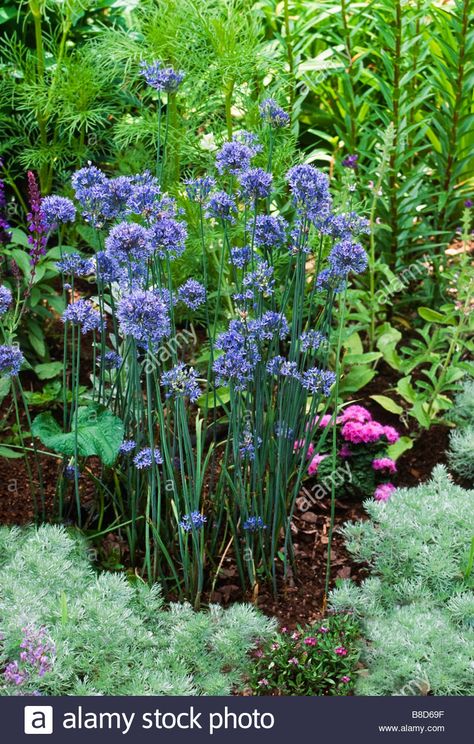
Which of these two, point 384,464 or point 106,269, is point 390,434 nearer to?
point 384,464

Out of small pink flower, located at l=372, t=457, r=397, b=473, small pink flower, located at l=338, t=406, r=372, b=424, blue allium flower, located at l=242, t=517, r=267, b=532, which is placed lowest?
blue allium flower, located at l=242, t=517, r=267, b=532

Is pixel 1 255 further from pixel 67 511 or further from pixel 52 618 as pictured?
pixel 52 618

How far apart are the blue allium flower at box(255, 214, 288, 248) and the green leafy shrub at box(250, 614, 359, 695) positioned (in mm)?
1265

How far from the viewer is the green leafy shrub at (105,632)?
106 inches

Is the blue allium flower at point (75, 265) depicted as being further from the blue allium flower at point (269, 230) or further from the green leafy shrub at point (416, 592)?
the green leafy shrub at point (416, 592)

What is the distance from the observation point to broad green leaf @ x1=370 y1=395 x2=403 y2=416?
420 centimetres

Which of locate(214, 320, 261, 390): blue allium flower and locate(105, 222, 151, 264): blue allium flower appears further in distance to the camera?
locate(214, 320, 261, 390): blue allium flower

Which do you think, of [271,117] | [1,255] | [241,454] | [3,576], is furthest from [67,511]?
[271,117]

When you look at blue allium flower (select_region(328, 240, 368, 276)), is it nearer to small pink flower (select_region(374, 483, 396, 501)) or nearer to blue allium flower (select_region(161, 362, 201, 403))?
blue allium flower (select_region(161, 362, 201, 403))

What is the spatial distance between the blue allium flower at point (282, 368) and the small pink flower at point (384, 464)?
879 mm

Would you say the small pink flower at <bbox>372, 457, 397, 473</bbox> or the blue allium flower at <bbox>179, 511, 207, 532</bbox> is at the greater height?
the small pink flower at <bbox>372, 457, 397, 473</bbox>

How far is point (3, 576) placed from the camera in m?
3.00

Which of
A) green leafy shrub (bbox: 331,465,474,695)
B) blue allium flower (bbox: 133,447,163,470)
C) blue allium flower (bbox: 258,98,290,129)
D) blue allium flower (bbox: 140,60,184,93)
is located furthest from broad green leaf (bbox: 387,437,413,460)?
blue allium flower (bbox: 140,60,184,93)
